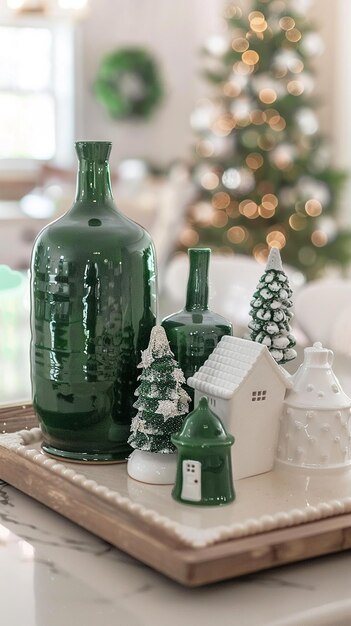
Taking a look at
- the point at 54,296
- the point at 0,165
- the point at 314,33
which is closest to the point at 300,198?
the point at 314,33

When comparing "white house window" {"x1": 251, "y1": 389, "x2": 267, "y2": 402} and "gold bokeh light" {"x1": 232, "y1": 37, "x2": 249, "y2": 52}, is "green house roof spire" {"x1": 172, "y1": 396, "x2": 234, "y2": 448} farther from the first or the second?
"gold bokeh light" {"x1": 232, "y1": 37, "x2": 249, "y2": 52}

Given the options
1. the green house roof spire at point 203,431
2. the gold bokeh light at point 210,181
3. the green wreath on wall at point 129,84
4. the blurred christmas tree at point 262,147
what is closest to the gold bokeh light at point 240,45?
the blurred christmas tree at point 262,147

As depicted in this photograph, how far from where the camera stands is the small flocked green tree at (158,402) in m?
0.94

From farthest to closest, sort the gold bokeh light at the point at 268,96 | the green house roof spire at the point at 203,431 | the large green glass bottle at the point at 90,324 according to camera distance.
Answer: the gold bokeh light at the point at 268,96, the large green glass bottle at the point at 90,324, the green house roof spire at the point at 203,431

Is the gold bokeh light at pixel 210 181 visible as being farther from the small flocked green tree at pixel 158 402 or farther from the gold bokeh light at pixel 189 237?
the small flocked green tree at pixel 158 402

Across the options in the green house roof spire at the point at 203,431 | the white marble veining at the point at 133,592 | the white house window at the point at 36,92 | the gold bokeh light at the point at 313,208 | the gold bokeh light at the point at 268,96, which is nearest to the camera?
the white marble veining at the point at 133,592

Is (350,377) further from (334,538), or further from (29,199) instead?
(29,199)

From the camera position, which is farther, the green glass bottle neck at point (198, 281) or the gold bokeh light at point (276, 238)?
the gold bokeh light at point (276, 238)

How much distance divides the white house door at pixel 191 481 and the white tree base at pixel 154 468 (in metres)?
0.06

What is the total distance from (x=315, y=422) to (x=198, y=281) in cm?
19

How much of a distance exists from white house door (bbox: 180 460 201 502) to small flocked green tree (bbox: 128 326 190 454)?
0.06 m

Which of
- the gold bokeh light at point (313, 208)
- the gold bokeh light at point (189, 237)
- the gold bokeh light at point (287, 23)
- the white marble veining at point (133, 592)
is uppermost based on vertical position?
the gold bokeh light at point (287, 23)

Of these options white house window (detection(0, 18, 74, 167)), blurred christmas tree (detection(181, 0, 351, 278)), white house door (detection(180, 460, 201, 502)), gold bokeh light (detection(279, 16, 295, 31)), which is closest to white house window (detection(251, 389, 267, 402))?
white house door (detection(180, 460, 201, 502))

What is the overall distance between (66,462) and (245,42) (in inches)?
168
